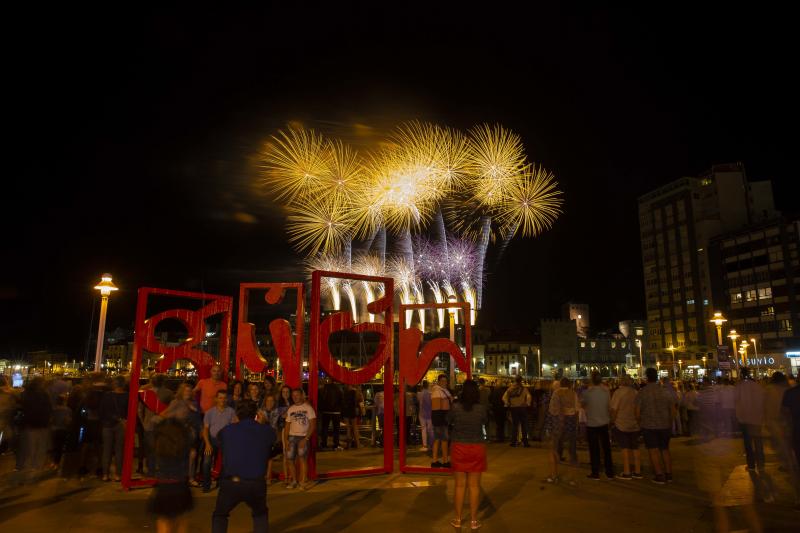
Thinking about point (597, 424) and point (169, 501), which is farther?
point (597, 424)

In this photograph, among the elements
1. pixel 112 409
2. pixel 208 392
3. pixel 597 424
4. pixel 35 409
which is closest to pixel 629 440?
pixel 597 424

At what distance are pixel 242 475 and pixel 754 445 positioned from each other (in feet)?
30.9

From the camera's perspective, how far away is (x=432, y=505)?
7715 millimetres

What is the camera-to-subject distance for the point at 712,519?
695cm

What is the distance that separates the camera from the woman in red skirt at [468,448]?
6.50m

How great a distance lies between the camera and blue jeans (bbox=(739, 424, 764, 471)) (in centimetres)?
954

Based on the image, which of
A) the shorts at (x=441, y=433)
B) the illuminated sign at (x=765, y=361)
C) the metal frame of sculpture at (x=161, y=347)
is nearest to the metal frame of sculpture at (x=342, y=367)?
the shorts at (x=441, y=433)

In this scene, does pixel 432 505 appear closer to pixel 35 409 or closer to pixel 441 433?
pixel 441 433

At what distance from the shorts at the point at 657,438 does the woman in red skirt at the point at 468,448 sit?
14.2 ft

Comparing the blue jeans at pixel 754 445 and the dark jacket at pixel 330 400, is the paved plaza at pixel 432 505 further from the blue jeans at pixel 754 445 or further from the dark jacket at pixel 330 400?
the dark jacket at pixel 330 400

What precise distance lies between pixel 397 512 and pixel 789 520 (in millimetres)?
5098

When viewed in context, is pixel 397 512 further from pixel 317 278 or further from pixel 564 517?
pixel 317 278

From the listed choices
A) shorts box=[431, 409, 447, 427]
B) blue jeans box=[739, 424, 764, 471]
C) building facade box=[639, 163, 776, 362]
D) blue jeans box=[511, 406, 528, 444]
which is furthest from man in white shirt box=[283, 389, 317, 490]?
building facade box=[639, 163, 776, 362]

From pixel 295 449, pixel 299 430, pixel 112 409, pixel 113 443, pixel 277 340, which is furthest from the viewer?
pixel 277 340
